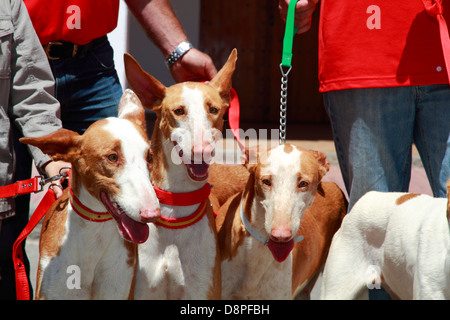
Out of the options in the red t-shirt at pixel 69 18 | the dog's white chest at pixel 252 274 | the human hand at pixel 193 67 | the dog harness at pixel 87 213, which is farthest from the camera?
the human hand at pixel 193 67

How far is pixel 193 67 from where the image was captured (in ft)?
Answer: 11.3

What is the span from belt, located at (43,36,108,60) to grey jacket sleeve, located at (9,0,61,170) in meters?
0.33

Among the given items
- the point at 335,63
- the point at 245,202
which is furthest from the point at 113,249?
the point at 335,63

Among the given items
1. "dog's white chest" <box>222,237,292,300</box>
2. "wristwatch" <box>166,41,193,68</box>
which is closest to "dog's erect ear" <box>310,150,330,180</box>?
"dog's white chest" <box>222,237,292,300</box>

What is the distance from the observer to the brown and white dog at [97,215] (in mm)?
2426

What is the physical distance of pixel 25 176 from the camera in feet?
11.3

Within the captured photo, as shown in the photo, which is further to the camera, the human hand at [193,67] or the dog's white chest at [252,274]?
the human hand at [193,67]

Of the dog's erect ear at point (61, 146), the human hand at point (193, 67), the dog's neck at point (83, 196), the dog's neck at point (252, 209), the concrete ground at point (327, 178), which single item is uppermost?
the human hand at point (193, 67)

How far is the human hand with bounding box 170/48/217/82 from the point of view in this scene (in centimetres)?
343

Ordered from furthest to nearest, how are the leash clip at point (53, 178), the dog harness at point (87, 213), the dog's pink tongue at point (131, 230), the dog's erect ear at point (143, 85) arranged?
1. the dog's erect ear at point (143, 85)
2. the leash clip at point (53, 178)
3. the dog harness at point (87, 213)
4. the dog's pink tongue at point (131, 230)

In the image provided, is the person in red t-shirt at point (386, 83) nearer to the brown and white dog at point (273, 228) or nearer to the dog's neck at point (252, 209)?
the brown and white dog at point (273, 228)

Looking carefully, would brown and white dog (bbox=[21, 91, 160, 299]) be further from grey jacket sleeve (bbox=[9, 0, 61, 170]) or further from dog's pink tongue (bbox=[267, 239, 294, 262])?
dog's pink tongue (bbox=[267, 239, 294, 262])

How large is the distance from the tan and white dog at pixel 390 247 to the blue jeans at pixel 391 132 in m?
0.17

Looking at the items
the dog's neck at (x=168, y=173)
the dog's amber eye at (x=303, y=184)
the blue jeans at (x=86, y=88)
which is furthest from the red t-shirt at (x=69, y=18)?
the dog's amber eye at (x=303, y=184)
